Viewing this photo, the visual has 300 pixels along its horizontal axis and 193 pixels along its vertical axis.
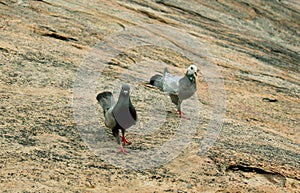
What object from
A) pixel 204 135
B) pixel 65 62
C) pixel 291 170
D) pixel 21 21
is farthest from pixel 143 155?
pixel 21 21

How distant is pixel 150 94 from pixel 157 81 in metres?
0.39

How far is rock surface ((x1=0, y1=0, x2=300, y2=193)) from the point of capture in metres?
8.38

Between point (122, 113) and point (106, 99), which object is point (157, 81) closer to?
point (106, 99)

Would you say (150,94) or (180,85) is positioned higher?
(180,85)

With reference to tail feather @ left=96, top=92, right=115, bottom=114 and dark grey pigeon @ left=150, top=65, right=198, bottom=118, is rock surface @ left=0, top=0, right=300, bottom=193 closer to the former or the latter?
dark grey pigeon @ left=150, top=65, right=198, bottom=118

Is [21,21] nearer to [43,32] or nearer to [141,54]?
[43,32]

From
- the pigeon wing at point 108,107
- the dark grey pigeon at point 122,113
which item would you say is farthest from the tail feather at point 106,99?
the dark grey pigeon at point 122,113

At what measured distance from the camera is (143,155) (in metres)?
9.03

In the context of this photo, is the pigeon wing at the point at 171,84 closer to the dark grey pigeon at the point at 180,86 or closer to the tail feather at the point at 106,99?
the dark grey pigeon at the point at 180,86

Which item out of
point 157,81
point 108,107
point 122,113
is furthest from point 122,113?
point 157,81

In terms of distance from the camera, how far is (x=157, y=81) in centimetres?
1238

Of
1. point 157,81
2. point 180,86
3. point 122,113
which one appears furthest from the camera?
point 157,81

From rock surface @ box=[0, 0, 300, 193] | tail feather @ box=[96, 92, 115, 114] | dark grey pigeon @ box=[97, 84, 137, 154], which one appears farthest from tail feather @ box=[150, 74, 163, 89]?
dark grey pigeon @ box=[97, 84, 137, 154]

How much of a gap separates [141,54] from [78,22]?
8.07 ft
